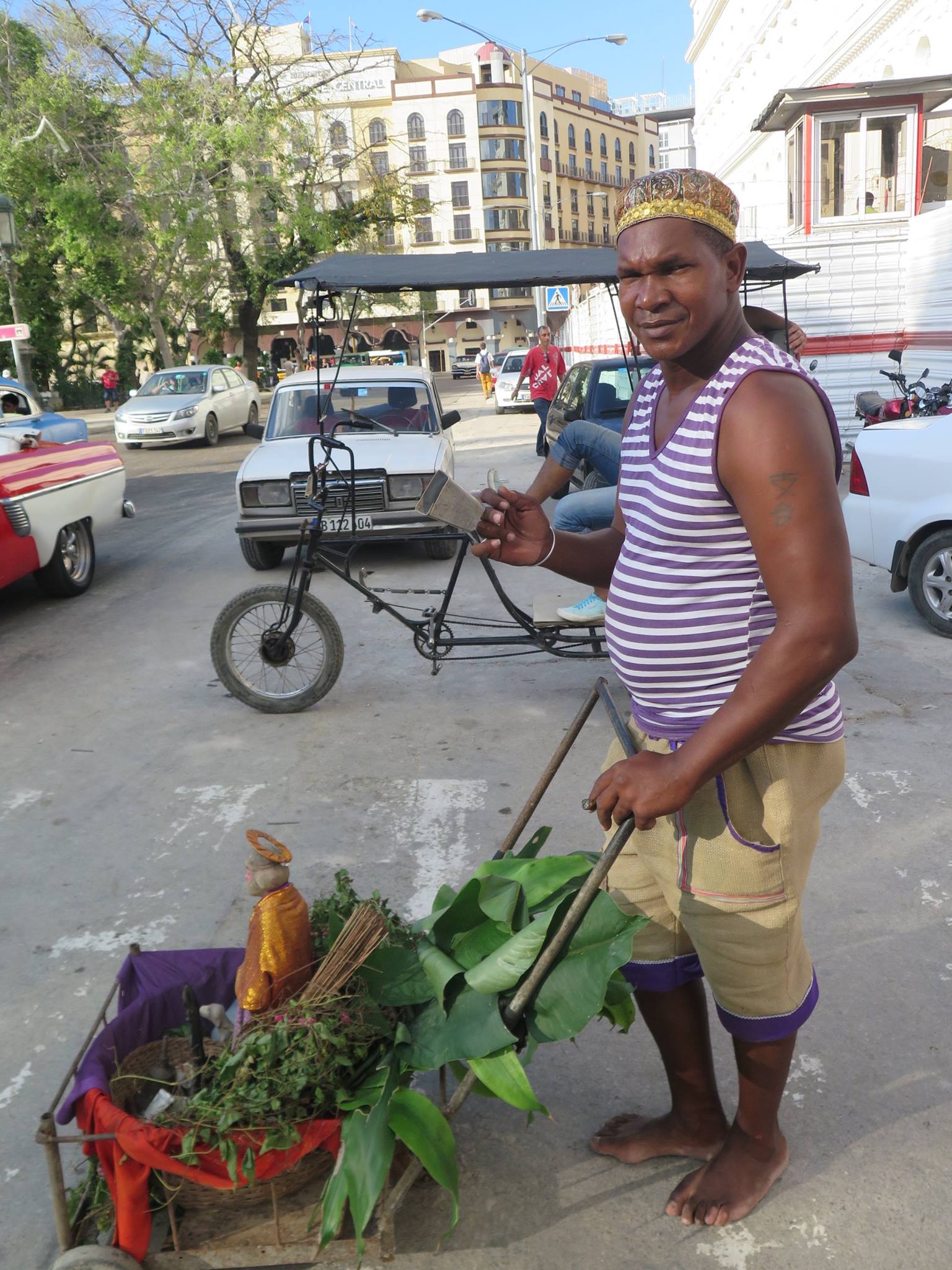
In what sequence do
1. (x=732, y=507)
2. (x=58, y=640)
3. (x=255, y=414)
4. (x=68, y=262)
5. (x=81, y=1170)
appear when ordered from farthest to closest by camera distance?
(x=68, y=262) → (x=255, y=414) → (x=58, y=640) → (x=81, y=1170) → (x=732, y=507)

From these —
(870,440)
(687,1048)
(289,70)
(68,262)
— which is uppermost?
(289,70)

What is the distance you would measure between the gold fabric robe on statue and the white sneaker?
3.51 metres

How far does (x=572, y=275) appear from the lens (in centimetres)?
736

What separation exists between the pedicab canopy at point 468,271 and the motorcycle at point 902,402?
5.94m

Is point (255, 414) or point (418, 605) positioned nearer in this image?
point (418, 605)

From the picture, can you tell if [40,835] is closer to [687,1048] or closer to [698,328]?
[687,1048]

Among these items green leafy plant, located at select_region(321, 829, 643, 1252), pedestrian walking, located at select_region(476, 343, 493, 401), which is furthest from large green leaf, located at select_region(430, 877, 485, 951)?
pedestrian walking, located at select_region(476, 343, 493, 401)

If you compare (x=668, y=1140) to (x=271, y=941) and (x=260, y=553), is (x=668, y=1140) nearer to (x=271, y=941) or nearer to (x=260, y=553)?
(x=271, y=941)

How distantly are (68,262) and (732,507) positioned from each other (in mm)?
37122

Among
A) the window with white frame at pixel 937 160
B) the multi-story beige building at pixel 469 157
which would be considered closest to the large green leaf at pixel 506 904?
the window with white frame at pixel 937 160

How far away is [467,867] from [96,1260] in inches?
84.0

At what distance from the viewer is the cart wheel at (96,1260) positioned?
7.02 ft

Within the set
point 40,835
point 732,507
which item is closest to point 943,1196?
point 732,507

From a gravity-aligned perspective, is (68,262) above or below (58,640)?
above
